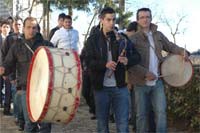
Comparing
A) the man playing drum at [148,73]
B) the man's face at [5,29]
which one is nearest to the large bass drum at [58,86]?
the man playing drum at [148,73]

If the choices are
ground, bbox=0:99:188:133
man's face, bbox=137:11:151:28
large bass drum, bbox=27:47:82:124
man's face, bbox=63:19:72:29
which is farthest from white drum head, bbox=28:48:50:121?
man's face, bbox=63:19:72:29

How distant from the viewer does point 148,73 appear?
6.79 meters

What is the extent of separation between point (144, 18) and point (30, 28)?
155cm

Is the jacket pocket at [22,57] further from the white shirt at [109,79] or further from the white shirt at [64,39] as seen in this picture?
the white shirt at [64,39]

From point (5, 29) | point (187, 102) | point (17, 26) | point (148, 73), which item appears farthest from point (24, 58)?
point (5, 29)

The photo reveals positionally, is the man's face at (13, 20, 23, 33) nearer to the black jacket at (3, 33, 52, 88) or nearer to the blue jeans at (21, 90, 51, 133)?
the black jacket at (3, 33, 52, 88)

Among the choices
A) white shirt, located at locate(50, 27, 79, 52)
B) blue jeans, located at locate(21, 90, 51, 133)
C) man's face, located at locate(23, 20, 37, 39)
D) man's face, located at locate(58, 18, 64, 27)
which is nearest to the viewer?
blue jeans, located at locate(21, 90, 51, 133)

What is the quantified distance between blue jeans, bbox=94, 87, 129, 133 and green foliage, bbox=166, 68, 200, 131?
2307mm

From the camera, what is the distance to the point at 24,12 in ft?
76.3

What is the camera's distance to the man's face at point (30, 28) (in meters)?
7.13

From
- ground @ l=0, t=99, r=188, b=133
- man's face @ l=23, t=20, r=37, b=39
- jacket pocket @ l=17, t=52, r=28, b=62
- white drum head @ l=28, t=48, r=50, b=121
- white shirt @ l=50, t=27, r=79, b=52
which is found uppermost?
man's face @ l=23, t=20, r=37, b=39

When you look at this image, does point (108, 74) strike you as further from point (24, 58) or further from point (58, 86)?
point (24, 58)

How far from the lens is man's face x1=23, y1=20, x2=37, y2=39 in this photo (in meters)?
7.13

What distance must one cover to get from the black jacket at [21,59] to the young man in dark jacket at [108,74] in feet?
3.15
